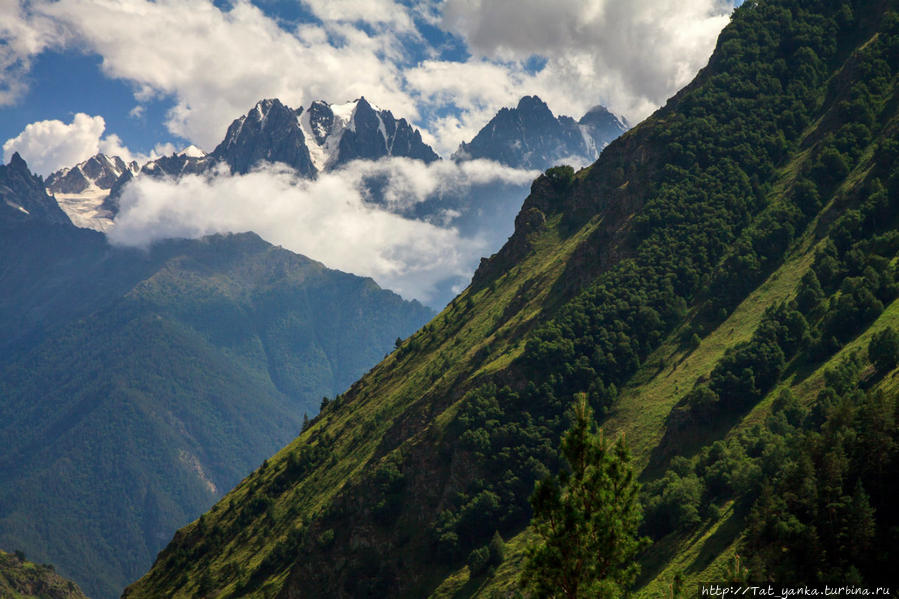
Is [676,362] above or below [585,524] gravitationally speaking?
below

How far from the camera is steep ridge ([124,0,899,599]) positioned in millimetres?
102688

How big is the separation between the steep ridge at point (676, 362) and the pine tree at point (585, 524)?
36974 millimetres

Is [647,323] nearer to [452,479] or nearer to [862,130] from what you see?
[452,479]

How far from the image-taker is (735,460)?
9919 cm

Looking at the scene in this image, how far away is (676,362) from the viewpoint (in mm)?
141250

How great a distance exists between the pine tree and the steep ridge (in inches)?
1456

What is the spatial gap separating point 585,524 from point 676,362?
11085 centimetres

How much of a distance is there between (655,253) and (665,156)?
128 ft

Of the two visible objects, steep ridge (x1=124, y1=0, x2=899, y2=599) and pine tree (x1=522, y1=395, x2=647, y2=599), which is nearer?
pine tree (x1=522, y1=395, x2=647, y2=599)

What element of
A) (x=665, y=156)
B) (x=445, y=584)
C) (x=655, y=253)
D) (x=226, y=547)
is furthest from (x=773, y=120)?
(x=226, y=547)

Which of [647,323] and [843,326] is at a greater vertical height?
[647,323]

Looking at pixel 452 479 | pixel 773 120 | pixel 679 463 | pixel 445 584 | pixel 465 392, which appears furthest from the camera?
pixel 773 120

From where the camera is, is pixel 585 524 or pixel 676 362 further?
pixel 676 362

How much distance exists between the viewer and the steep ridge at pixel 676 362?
10269cm
